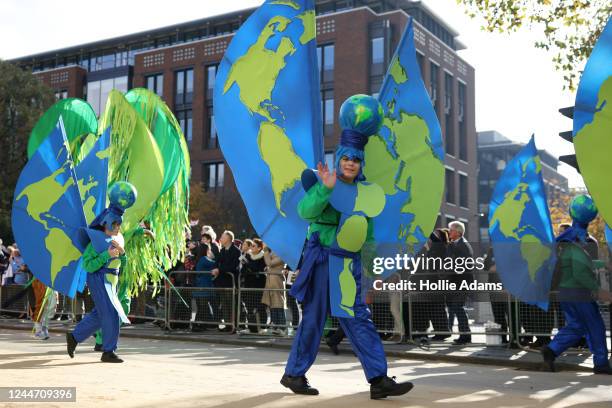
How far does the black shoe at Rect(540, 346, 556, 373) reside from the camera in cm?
819

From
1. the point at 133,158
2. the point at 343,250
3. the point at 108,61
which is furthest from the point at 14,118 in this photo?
the point at 343,250

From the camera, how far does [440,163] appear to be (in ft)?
19.8

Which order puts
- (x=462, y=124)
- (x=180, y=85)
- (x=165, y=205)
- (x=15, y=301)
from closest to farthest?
(x=165, y=205), (x=15, y=301), (x=180, y=85), (x=462, y=124)

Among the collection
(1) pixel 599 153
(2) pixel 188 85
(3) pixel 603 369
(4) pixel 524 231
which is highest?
(2) pixel 188 85

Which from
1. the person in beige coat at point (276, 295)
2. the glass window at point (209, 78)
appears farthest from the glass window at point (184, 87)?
the person in beige coat at point (276, 295)

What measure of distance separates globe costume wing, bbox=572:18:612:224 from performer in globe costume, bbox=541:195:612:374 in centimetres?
236

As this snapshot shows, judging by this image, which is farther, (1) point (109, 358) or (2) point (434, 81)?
(2) point (434, 81)

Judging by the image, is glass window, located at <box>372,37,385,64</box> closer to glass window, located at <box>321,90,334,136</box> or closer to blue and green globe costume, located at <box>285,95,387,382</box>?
glass window, located at <box>321,90,334,136</box>

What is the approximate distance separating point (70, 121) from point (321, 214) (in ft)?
18.3

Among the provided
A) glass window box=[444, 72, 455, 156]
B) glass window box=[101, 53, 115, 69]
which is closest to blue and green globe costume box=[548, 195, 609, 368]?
glass window box=[444, 72, 455, 156]

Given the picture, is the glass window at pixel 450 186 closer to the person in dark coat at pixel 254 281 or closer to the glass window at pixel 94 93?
the glass window at pixel 94 93

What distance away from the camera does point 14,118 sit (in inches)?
1435

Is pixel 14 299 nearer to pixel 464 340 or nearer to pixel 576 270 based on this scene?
pixel 464 340

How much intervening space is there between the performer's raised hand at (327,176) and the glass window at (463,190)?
4759 cm
